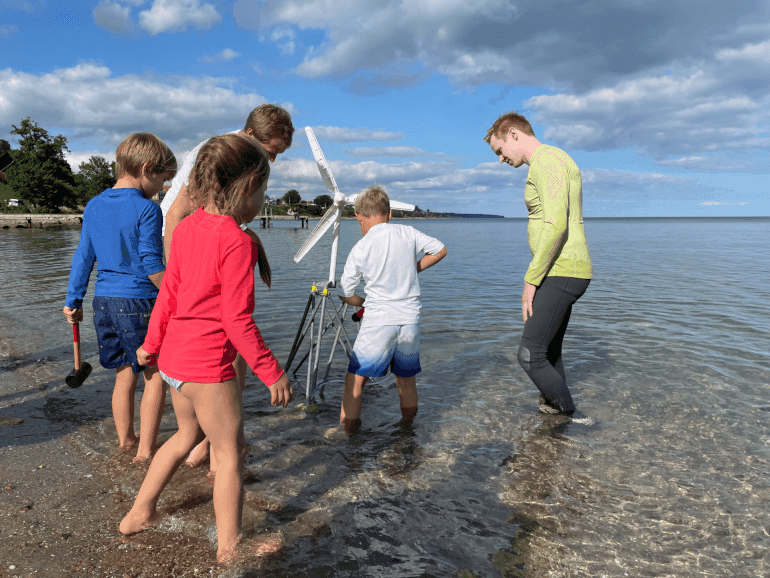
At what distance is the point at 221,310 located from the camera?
2391mm

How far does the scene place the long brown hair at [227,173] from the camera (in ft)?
7.95

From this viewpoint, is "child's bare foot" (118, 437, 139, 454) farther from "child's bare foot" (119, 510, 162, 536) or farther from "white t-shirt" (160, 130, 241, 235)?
"white t-shirt" (160, 130, 241, 235)

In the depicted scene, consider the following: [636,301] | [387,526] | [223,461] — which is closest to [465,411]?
[387,526]

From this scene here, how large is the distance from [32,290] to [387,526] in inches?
566

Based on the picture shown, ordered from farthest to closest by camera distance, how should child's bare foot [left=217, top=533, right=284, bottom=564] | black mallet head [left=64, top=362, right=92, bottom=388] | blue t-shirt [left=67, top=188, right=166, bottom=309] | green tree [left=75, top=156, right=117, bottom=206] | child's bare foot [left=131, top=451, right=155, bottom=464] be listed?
green tree [left=75, top=156, right=117, bottom=206] → black mallet head [left=64, top=362, right=92, bottom=388] → child's bare foot [left=131, top=451, right=155, bottom=464] → blue t-shirt [left=67, top=188, right=166, bottom=309] → child's bare foot [left=217, top=533, right=284, bottom=564]

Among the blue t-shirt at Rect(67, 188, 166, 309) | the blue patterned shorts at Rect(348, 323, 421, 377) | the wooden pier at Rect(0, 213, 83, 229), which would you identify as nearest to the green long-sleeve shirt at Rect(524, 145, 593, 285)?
the blue patterned shorts at Rect(348, 323, 421, 377)

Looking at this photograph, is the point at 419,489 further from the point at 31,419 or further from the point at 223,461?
the point at 31,419

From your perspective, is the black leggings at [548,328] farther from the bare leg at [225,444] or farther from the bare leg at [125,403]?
the bare leg at [125,403]

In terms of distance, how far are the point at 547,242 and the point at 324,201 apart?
2739 mm

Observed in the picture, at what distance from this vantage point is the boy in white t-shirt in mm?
4414

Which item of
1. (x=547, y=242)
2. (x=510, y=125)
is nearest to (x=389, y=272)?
(x=547, y=242)

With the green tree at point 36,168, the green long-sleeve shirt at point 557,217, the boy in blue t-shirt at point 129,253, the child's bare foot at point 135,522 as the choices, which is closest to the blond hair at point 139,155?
the boy in blue t-shirt at point 129,253

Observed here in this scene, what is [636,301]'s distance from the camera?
1334 centimetres

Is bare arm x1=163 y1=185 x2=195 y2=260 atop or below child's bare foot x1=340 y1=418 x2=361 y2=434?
atop
